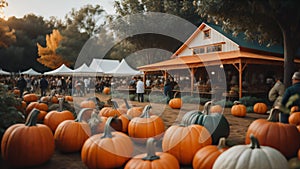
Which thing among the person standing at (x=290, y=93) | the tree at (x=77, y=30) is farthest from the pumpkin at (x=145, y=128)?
the tree at (x=77, y=30)

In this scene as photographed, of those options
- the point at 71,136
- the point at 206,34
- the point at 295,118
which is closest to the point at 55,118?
the point at 71,136

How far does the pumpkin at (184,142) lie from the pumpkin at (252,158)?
121 cm

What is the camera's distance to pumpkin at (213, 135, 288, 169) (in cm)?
211

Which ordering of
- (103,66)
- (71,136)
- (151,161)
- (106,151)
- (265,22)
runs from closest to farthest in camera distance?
(151,161) → (106,151) → (71,136) → (265,22) → (103,66)

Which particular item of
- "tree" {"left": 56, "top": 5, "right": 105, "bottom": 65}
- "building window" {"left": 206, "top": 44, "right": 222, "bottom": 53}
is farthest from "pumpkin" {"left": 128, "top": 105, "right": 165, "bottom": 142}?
"tree" {"left": 56, "top": 5, "right": 105, "bottom": 65}

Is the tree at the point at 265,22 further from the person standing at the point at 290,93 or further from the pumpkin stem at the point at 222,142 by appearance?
the pumpkin stem at the point at 222,142

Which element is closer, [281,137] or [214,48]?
[281,137]

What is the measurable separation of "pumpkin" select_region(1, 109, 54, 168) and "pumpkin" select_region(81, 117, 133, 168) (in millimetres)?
713

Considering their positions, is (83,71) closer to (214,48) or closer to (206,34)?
(206,34)

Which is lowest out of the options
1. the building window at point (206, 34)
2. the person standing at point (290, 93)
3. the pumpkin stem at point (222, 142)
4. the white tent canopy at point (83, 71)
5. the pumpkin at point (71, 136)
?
the pumpkin at point (71, 136)

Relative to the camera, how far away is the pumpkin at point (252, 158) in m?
2.11

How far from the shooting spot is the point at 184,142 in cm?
350

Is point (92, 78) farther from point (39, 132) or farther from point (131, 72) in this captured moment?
point (39, 132)

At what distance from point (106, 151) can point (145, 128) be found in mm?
1275
